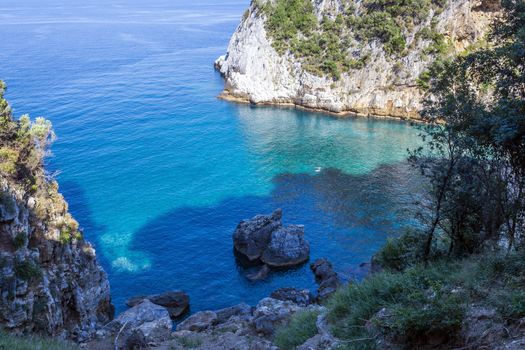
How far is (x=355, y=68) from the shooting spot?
7475 centimetres

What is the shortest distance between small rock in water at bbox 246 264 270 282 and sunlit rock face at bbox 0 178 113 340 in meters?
11.1

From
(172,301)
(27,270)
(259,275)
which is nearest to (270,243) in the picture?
(259,275)

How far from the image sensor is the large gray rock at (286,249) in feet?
126

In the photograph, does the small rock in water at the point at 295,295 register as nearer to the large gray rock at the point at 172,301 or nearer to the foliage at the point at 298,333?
the large gray rock at the point at 172,301

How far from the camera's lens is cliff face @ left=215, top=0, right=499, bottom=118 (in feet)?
228

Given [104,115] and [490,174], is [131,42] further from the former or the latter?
[490,174]

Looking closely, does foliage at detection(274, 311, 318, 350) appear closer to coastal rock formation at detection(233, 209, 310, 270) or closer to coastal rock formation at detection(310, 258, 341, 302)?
coastal rock formation at detection(310, 258, 341, 302)

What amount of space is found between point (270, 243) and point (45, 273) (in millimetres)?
19792

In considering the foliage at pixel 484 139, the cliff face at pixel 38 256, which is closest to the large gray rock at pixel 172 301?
the cliff face at pixel 38 256

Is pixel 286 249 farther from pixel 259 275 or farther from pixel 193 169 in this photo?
pixel 193 169

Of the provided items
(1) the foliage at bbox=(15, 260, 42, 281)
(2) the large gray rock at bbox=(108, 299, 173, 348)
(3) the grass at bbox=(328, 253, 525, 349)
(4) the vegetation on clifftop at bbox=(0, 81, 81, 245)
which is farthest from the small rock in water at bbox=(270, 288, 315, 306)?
(3) the grass at bbox=(328, 253, 525, 349)

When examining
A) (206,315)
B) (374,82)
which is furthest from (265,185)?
(374,82)

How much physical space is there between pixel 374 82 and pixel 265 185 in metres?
33.1

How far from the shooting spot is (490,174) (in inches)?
671
